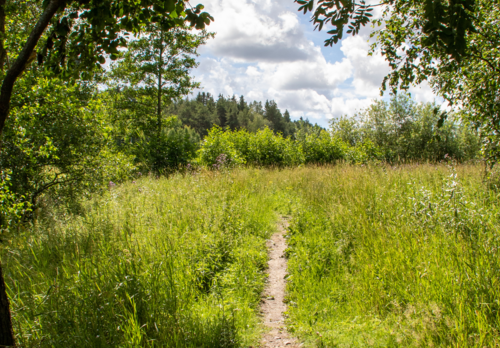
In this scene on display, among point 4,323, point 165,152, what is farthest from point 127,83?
point 4,323

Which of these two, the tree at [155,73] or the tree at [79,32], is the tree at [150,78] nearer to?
the tree at [155,73]

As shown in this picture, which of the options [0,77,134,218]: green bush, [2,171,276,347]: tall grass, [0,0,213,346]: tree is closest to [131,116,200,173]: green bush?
[0,77,134,218]: green bush

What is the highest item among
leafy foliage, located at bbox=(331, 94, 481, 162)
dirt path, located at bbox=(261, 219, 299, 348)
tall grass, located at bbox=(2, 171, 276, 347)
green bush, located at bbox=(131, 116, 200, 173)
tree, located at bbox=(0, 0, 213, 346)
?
leafy foliage, located at bbox=(331, 94, 481, 162)

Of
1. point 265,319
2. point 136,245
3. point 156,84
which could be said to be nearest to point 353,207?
point 265,319

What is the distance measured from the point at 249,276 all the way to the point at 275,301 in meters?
0.56

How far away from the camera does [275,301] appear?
4262mm

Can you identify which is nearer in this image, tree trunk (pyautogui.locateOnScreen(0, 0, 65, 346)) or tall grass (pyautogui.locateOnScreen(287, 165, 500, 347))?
tree trunk (pyautogui.locateOnScreen(0, 0, 65, 346))

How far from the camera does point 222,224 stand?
5840 millimetres

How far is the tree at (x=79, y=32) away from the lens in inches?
87.4

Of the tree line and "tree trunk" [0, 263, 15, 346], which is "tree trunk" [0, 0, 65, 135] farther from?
"tree trunk" [0, 263, 15, 346]

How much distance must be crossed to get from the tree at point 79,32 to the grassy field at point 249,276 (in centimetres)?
106

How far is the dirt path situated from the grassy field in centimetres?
14

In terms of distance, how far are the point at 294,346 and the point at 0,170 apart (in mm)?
7278

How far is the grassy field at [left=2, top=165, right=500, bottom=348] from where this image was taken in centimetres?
280
